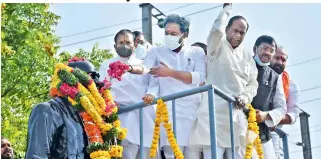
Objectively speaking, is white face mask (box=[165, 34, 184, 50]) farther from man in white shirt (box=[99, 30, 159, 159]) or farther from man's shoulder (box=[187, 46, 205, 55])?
man in white shirt (box=[99, 30, 159, 159])

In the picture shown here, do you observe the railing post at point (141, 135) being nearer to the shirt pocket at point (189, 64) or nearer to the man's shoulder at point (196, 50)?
the shirt pocket at point (189, 64)

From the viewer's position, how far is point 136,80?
8258 millimetres

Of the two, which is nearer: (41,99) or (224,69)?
(224,69)

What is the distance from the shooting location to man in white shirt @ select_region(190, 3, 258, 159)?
777 cm

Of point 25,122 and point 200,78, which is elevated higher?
point 25,122

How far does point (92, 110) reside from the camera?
736 cm

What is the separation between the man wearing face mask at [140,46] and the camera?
872 centimetres

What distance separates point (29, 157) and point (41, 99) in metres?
8.75

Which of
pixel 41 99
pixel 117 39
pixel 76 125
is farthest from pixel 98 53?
pixel 76 125

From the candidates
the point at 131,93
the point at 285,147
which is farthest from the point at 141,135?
the point at 285,147

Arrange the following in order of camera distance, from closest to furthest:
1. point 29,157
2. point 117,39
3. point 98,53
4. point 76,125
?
point 29,157, point 76,125, point 117,39, point 98,53

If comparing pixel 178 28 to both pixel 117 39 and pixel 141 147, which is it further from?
pixel 141 147

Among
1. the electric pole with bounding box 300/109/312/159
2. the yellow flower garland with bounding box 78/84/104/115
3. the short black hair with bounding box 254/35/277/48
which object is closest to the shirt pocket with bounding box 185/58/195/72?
the short black hair with bounding box 254/35/277/48

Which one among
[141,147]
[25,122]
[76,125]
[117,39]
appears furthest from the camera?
[25,122]
